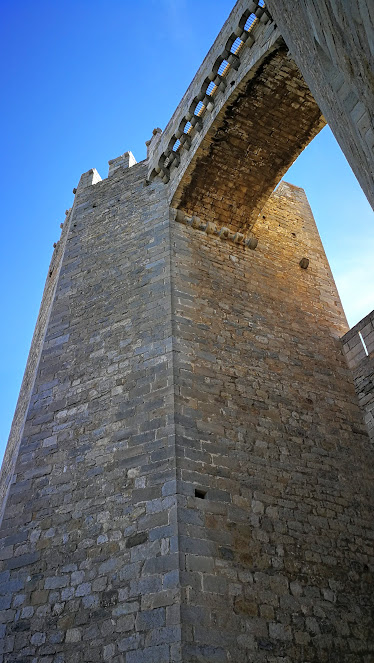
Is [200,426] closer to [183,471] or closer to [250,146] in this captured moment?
[183,471]

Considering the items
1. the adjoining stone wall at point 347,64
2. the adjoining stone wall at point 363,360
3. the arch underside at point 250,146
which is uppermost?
the arch underside at point 250,146

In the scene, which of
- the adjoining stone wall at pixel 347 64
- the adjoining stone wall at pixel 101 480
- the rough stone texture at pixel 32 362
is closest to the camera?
the adjoining stone wall at pixel 347 64

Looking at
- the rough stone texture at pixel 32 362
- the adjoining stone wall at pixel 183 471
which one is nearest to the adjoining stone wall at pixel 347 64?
the adjoining stone wall at pixel 183 471

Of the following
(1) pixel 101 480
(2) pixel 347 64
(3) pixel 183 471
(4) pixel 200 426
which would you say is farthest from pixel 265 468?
(2) pixel 347 64

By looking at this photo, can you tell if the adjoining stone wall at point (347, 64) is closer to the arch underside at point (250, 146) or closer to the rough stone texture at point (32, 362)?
the arch underside at point (250, 146)

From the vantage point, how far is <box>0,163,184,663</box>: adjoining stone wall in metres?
4.36

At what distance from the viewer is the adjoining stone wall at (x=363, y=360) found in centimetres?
698

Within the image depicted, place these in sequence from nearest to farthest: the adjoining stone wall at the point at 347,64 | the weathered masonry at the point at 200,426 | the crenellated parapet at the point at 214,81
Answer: the adjoining stone wall at the point at 347,64 → the weathered masonry at the point at 200,426 → the crenellated parapet at the point at 214,81

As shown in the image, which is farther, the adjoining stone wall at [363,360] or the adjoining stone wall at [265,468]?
the adjoining stone wall at [363,360]

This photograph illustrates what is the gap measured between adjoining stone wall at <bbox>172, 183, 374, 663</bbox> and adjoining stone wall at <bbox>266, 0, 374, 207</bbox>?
10.2 feet

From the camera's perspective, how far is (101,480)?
5211mm

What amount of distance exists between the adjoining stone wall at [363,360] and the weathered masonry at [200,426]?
0.08 metres

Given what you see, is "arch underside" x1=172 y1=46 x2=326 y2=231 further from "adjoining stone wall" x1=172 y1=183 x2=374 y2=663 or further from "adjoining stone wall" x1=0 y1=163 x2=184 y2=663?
"adjoining stone wall" x1=0 y1=163 x2=184 y2=663

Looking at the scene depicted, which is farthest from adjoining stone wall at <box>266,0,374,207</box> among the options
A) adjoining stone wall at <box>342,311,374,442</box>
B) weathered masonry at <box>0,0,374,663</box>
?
adjoining stone wall at <box>342,311,374,442</box>
